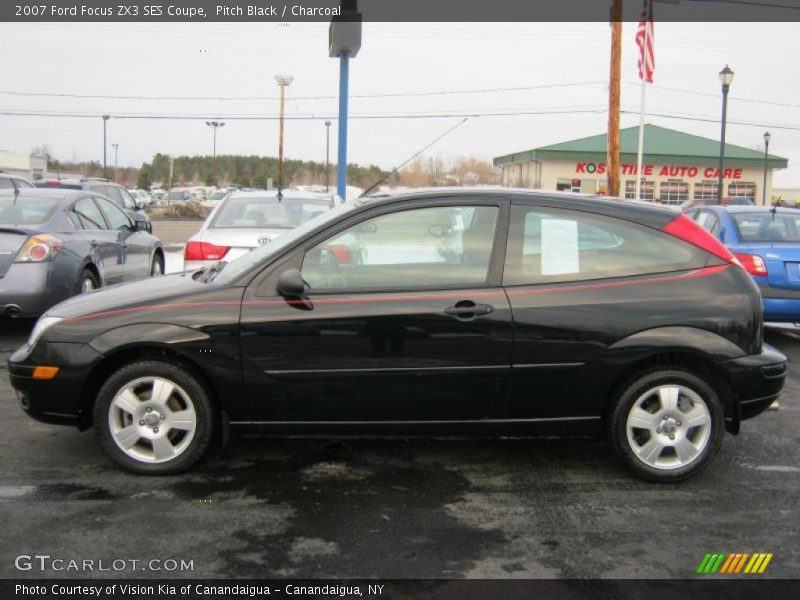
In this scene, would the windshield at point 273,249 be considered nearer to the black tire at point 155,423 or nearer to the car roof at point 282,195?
the black tire at point 155,423

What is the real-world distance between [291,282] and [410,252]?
2.26ft

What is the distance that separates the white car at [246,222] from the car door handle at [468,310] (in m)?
3.51

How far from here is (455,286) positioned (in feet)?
13.7

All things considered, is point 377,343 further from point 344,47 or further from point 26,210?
point 344,47

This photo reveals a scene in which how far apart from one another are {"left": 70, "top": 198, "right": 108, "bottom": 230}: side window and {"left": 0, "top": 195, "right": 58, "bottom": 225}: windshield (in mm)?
281

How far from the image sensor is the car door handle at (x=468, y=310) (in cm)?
408

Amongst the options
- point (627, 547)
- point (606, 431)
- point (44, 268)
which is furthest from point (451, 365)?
point (44, 268)

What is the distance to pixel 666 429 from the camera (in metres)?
4.18

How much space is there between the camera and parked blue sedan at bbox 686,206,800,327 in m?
7.71

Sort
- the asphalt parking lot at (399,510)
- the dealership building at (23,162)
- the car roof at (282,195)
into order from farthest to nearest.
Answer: the dealership building at (23,162) < the car roof at (282,195) < the asphalt parking lot at (399,510)

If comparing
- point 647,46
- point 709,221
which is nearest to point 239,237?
point 709,221

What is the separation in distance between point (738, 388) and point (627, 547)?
1.26 m

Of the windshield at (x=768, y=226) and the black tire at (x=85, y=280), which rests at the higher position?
the windshield at (x=768, y=226)

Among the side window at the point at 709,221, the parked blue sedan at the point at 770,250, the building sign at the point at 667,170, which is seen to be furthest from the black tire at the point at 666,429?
the building sign at the point at 667,170
